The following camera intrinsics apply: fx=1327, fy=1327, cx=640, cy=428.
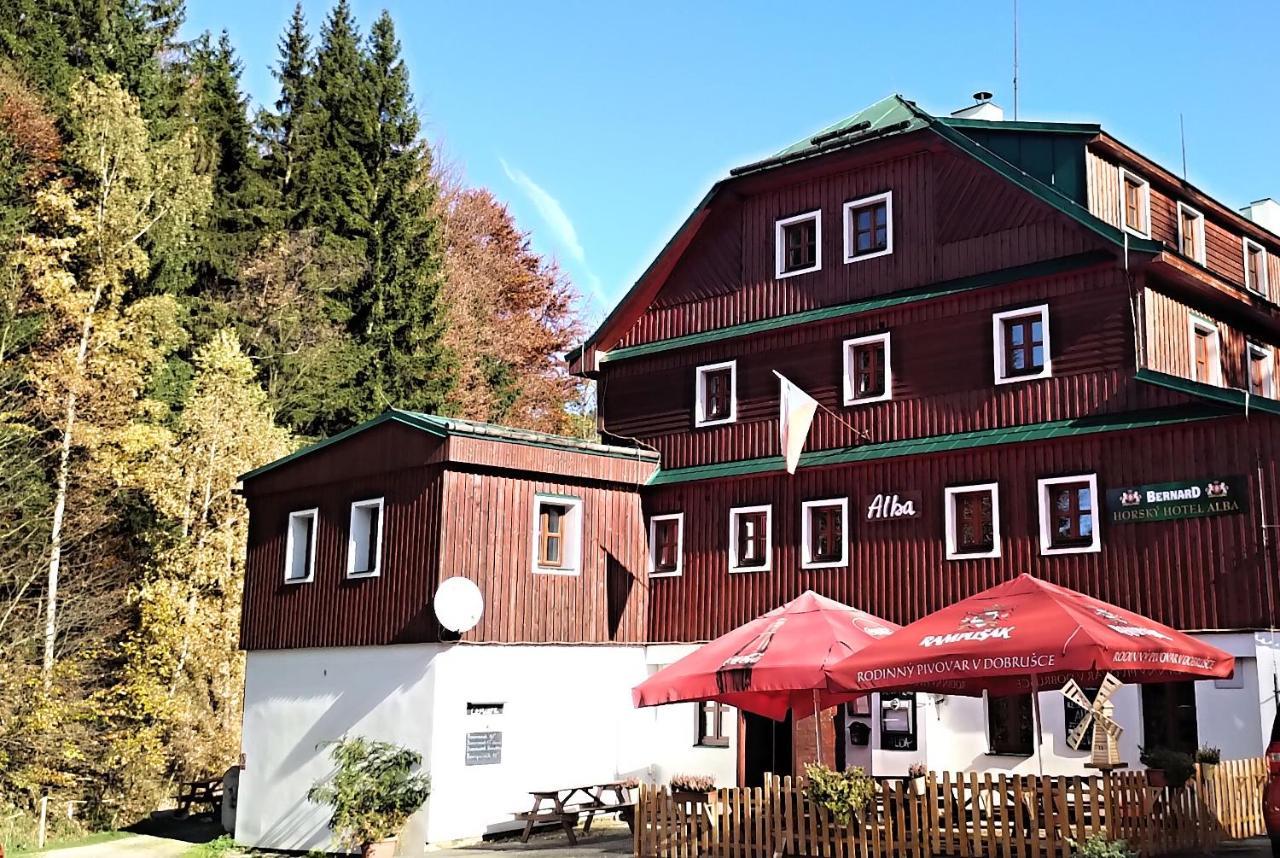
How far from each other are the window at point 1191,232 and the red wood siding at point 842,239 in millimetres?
4006

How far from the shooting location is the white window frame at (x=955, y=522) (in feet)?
70.0

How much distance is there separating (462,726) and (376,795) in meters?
1.89

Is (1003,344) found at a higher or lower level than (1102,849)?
higher

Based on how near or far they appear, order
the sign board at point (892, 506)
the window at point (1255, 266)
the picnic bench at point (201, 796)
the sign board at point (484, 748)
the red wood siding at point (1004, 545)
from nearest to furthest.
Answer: the red wood siding at point (1004, 545), the sign board at point (484, 748), the sign board at point (892, 506), the window at point (1255, 266), the picnic bench at point (201, 796)


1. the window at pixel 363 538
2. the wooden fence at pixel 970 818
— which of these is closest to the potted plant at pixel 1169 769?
the wooden fence at pixel 970 818

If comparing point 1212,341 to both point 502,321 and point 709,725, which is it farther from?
point 502,321

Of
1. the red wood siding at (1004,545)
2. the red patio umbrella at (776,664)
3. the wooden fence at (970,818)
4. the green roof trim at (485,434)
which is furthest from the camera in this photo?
the green roof trim at (485,434)

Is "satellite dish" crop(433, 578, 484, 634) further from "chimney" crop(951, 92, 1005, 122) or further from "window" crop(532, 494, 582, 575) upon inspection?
"chimney" crop(951, 92, 1005, 122)

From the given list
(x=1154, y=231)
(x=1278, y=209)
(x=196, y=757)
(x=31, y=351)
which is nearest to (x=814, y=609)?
(x=1154, y=231)

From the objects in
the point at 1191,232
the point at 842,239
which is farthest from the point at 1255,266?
the point at 842,239

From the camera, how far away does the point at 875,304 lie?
23828 mm

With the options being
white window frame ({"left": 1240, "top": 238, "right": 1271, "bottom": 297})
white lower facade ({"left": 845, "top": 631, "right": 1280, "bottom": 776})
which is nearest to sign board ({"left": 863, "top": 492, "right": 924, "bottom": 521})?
white lower facade ({"left": 845, "top": 631, "right": 1280, "bottom": 776})

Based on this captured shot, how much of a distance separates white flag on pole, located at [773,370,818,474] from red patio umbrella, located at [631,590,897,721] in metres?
5.16

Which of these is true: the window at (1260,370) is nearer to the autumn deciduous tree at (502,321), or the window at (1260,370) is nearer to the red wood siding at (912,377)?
the red wood siding at (912,377)
